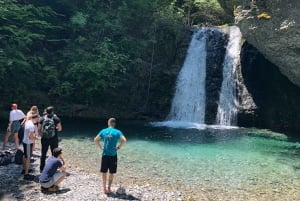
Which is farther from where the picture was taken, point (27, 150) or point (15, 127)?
point (15, 127)

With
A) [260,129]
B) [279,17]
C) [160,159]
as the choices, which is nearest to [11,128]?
[160,159]

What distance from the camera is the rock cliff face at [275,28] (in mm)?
19688

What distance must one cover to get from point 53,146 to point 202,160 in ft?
22.2

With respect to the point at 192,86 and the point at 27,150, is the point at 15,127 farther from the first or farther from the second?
the point at 192,86

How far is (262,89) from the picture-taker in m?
26.4

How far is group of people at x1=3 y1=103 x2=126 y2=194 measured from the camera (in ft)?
35.5

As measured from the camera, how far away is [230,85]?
88.6 feet

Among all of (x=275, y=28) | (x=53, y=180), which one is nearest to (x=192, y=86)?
(x=275, y=28)

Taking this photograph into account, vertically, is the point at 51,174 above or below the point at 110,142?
below

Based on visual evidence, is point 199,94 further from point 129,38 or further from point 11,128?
point 11,128

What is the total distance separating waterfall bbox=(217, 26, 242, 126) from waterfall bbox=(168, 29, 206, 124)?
1.42 m

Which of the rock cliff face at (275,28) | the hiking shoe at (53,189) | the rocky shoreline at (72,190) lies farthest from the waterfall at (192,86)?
the hiking shoe at (53,189)

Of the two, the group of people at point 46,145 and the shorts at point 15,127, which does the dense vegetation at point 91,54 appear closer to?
the shorts at point 15,127

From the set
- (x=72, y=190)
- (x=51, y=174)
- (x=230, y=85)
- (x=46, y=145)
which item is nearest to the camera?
(x=51, y=174)
